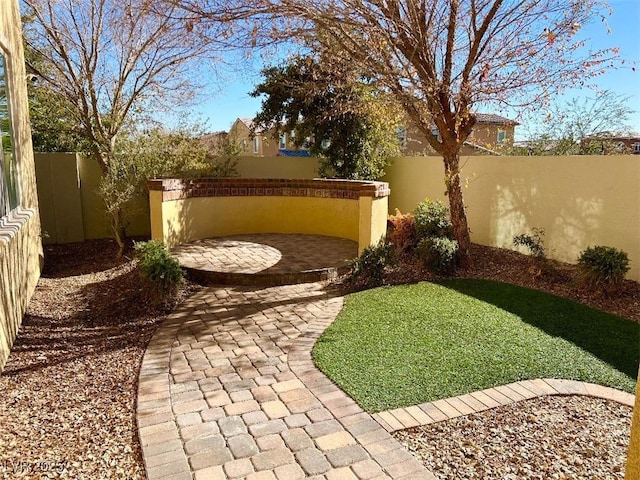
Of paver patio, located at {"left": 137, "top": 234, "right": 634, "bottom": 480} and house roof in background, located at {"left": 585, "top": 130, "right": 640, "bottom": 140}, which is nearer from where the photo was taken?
paver patio, located at {"left": 137, "top": 234, "right": 634, "bottom": 480}

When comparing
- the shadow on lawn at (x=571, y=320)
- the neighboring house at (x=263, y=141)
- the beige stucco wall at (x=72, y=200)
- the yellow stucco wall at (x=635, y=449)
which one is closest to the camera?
the yellow stucco wall at (x=635, y=449)

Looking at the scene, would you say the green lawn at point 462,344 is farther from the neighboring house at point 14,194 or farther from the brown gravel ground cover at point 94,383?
the neighboring house at point 14,194

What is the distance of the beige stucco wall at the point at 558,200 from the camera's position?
238 inches

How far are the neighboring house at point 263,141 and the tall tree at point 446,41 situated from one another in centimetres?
575

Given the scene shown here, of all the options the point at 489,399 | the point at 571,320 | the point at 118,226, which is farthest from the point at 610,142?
the point at 118,226

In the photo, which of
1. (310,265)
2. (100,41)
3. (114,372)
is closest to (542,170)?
(310,265)

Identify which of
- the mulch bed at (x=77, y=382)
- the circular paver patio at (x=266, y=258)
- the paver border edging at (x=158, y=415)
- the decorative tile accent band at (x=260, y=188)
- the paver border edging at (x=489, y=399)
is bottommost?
the mulch bed at (x=77, y=382)

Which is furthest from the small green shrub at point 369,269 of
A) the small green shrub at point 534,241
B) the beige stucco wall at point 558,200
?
the beige stucco wall at point 558,200

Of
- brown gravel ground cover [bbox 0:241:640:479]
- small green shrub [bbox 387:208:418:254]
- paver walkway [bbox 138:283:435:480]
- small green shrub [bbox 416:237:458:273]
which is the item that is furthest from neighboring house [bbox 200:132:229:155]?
paver walkway [bbox 138:283:435:480]

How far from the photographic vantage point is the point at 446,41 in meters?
6.22

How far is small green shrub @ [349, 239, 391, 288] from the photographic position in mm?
6035

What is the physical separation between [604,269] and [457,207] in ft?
7.19

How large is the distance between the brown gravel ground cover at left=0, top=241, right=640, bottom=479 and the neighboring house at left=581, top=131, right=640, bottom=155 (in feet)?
11.9

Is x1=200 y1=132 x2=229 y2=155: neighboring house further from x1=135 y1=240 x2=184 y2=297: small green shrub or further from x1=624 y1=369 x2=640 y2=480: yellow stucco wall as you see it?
x1=624 y1=369 x2=640 y2=480: yellow stucco wall
